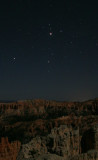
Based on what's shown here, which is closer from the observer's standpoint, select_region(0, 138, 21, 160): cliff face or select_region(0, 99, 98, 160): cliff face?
select_region(0, 99, 98, 160): cliff face

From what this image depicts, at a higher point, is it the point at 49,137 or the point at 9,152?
the point at 49,137

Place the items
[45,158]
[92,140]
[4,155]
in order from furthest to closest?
[4,155], [92,140], [45,158]

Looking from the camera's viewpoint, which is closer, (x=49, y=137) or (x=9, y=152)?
(x=49, y=137)

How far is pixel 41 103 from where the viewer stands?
6247cm

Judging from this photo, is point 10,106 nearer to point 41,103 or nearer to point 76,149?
point 41,103

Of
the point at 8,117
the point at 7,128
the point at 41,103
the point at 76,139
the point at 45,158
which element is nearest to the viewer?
the point at 45,158

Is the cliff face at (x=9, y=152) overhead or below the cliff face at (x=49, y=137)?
below

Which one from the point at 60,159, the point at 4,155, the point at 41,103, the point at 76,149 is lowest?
the point at 4,155

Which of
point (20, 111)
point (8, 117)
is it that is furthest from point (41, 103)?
point (8, 117)

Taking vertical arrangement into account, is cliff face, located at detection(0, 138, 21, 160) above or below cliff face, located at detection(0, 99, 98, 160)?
below

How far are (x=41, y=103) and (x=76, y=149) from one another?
49.0 meters

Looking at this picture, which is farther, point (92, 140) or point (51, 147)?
point (92, 140)

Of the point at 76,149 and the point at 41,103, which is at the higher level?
the point at 41,103

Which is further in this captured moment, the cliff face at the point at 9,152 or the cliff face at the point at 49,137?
the cliff face at the point at 9,152
